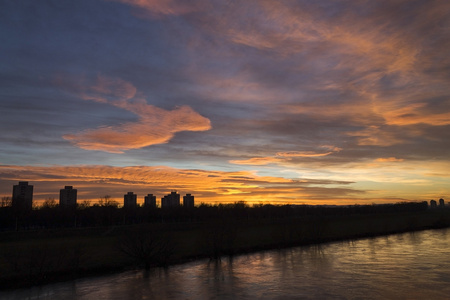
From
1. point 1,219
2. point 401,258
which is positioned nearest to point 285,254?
point 401,258

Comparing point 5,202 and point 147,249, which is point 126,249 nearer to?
point 147,249

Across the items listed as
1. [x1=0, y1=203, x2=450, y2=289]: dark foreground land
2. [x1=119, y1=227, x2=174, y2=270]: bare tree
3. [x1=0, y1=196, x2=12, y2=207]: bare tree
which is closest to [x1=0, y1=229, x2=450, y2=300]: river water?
[x1=119, y1=227, x2=174, y2=270]: bare tree

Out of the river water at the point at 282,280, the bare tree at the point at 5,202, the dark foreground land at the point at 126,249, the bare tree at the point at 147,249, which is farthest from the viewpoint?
the bare tree at the point at 5,202

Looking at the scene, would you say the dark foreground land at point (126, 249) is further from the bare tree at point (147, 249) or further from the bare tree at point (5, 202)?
the bare tree at point (5, 202)

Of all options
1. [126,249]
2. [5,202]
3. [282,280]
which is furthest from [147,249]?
[5,202]

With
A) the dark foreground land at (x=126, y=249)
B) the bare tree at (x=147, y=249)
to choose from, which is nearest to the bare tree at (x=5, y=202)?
the dark foreground land at (x=126, y=249)

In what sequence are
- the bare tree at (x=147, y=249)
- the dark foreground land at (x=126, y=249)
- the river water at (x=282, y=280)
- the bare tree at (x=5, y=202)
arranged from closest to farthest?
the river water at (x=282, y=280) → the dark foreground land at (x=126, y=249) → the bare tree at (x=147, y=249) → the bare tree at (x=5, y=202)

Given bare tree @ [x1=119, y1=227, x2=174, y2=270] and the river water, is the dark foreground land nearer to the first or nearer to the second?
bare tree @ [x1=119, y1=227, x2=174, y2=270]

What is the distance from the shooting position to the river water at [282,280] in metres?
29.0

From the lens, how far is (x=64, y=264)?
3988cm

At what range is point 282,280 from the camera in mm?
34375

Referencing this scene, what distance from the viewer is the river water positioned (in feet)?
95.2

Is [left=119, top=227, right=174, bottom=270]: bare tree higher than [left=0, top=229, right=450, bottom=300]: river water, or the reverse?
[left=119, top=227, right=174, bottom=270]: bare tree

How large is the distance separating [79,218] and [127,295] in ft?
324
